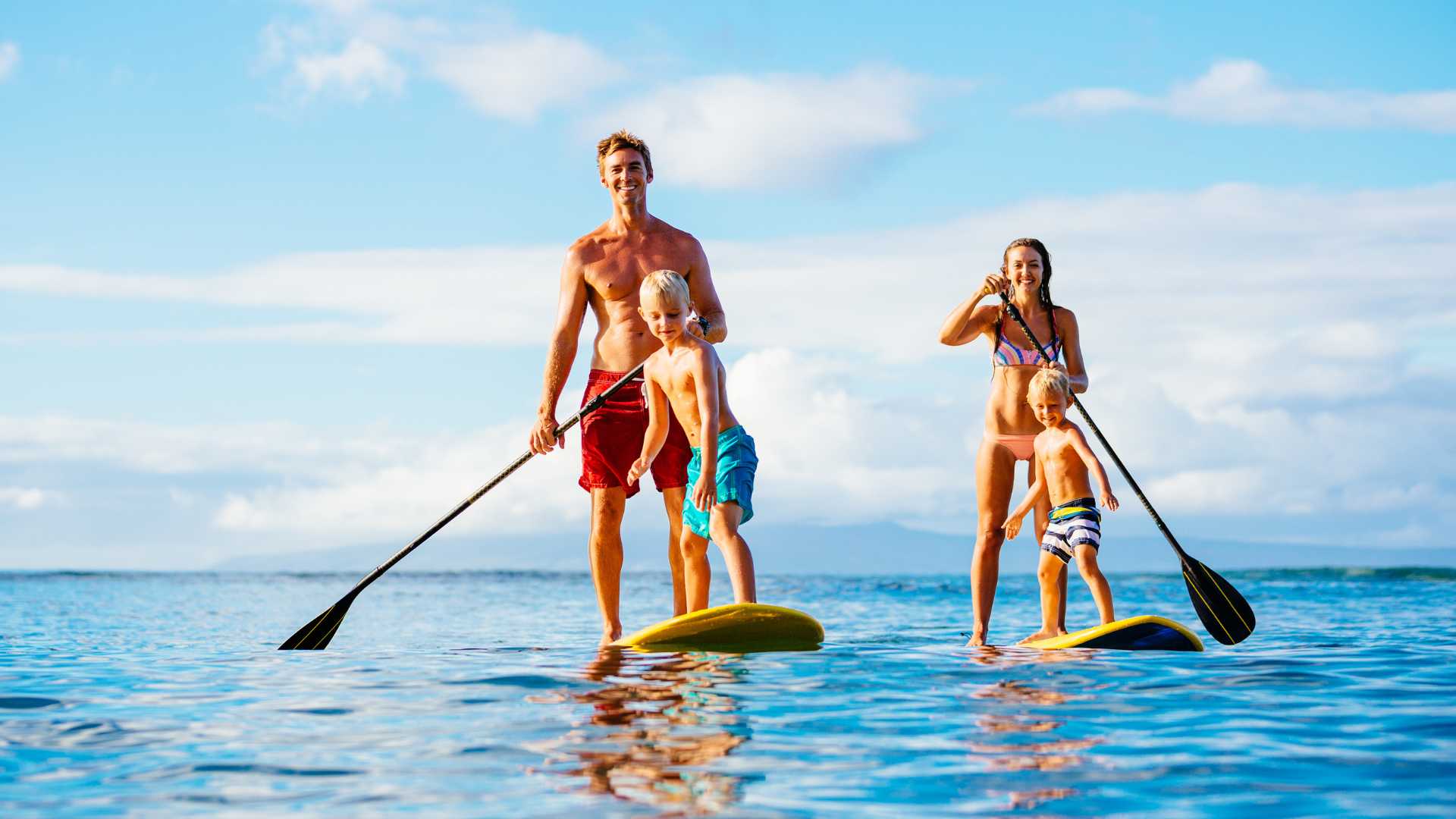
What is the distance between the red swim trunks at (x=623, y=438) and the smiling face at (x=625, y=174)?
3.46 feet

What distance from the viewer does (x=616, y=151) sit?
7914 millimetres

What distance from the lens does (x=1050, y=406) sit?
7781mm

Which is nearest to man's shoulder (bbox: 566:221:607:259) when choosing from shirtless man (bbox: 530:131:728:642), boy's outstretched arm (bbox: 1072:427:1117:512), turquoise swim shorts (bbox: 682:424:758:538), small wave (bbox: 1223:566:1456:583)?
shirtless man (bbox: 530:131:728:642)

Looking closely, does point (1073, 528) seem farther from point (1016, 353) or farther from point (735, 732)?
point (735, 732)

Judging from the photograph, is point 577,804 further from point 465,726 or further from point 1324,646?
point 1324,646

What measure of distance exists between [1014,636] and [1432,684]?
4994 millimetres

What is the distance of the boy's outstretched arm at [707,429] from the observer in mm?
6914

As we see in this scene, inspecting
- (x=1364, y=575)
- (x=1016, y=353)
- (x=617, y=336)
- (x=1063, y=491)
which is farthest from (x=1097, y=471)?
(x=1364, y=575)

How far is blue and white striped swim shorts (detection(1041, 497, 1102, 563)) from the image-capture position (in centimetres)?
773

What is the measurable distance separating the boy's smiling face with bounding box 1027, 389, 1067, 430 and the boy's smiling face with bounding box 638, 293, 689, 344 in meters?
2.21

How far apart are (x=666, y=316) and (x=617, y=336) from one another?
Answer: 0.89 meters

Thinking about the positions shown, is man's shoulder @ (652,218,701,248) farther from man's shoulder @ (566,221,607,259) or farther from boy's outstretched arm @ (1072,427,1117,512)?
boy's outstretched arm @ (1072,427,1117,512)

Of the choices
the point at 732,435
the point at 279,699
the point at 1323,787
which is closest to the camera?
the point at 1323,787

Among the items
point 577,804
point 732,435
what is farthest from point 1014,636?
point 577,804
